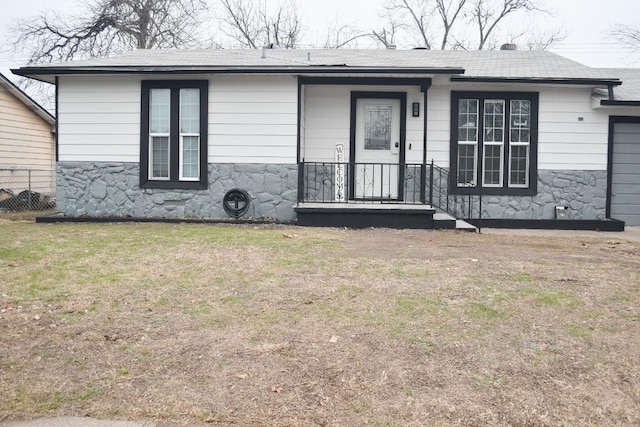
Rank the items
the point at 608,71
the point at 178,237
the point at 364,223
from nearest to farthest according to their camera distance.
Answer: the point at 178,237
the point at 364,223
the point at 608,71

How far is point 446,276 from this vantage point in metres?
5.73

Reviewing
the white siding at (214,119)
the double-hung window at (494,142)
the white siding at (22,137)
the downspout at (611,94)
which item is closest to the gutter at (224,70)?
the white siding at (214,119)

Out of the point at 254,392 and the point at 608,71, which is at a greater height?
the point at 608,71

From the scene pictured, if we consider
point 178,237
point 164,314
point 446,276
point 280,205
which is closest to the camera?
point 164,314

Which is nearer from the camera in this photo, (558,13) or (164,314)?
(164,314)

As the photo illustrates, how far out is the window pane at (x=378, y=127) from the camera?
11.5 meters

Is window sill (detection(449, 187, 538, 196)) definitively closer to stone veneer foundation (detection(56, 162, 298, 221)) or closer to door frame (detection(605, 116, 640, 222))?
door frame (detection(605, 116, 640, 222))

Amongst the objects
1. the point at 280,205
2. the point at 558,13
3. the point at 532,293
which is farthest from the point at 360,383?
the point at 558,13

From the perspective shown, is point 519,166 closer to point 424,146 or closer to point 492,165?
point 492,165

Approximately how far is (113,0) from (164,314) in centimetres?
2473

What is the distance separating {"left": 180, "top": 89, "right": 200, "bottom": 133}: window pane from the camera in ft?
35.7

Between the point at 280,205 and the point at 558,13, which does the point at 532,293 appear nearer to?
the point at 280,205

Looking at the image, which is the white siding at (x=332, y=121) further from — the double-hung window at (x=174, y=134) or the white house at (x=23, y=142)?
the white house at (x=23, y=142)

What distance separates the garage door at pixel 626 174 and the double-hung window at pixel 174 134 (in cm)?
845
